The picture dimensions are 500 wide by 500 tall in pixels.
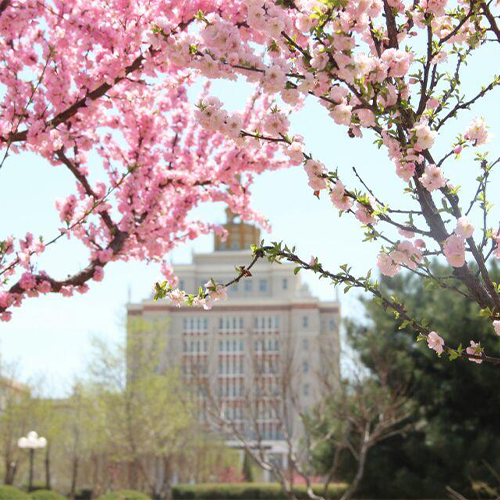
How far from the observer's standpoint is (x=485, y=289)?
2.74 m

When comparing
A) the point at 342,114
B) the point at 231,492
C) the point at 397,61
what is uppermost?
the point at 397,61

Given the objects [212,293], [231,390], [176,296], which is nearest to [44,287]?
[176,296]

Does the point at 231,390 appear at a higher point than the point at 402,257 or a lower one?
lower

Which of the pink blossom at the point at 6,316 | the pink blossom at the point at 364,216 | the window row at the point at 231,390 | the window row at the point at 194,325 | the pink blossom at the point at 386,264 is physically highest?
the window row at the point at 194,325

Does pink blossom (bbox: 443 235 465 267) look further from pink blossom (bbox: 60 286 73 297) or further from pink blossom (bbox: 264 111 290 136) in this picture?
pink blossom (bbox: 60 286 73 297)

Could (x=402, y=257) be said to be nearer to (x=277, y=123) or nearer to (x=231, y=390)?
(x=277, y=123)

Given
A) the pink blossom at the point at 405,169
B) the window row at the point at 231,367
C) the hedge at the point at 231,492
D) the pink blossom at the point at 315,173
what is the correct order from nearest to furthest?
the pink blossom at the point at 405,169, the pink blossom at the point at 315,173, the hedge at the point at 231,492, the window row at the point at 231,367

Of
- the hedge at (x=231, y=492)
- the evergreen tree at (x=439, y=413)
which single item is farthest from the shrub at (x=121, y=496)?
the hedge at (x=231, y=492)

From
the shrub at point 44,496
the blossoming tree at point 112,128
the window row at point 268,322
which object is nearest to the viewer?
the blossoming tree at point 112,128

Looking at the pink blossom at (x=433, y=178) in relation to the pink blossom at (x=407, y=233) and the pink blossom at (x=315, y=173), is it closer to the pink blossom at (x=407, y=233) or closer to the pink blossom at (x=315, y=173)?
the pink blossom at (x=407, y=233)

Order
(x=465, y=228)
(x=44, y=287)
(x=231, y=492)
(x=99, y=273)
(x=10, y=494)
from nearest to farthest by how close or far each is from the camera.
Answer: (x=465, y=228) < (x=44, y=287) < (x=99, y=273) < (x=10, y=494) < (x=231, y=492)

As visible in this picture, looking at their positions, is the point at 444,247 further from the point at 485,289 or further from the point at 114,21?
the point at 114,21

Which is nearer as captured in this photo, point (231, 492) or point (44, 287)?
point (44, 287)

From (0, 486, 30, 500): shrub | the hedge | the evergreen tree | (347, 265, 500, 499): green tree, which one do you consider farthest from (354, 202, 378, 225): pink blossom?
the hedge
